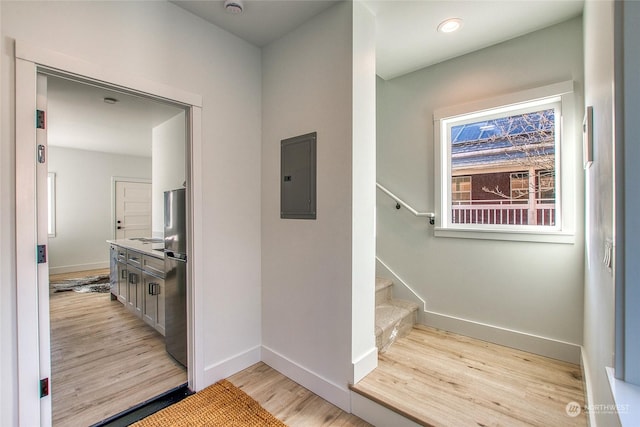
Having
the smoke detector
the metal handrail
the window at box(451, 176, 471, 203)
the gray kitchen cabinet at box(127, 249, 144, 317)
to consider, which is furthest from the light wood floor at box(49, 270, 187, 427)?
the window at box(451, 176, 471, 203)

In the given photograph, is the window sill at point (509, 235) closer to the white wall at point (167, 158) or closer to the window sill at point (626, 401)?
the window sill at point (626, 401)

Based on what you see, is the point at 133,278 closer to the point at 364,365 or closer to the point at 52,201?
the point at 364,365

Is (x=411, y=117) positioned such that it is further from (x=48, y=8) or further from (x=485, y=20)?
(x=48, y=8)

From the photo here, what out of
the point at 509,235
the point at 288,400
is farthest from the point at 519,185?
the point at 288,400

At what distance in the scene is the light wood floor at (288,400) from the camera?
172cm

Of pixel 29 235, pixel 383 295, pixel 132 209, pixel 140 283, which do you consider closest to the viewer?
pixel 29 235

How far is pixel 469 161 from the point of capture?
8.57 ft

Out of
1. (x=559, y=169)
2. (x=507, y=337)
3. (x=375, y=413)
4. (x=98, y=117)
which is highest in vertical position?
(x=98, y=117)

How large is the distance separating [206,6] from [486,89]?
2.34 meters

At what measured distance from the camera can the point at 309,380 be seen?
2.03m

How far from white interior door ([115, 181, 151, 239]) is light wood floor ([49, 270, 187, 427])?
3.36m

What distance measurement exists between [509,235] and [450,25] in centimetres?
174

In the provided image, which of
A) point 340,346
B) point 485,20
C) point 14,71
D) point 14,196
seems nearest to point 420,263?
point 340,346

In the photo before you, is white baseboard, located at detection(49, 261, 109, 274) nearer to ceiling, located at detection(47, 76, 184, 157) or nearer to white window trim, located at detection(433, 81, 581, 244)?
ceiling, located at detection(47, 76, 184, 157)
